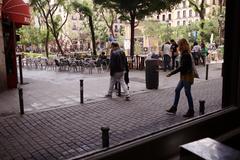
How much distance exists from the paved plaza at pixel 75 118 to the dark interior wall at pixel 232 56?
1.44 meters

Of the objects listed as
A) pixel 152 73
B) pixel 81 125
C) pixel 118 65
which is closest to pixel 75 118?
pixel 81 125

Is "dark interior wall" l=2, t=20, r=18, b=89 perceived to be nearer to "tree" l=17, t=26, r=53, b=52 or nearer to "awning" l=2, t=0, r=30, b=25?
"awning" l=2, t=0, r=30, b=25

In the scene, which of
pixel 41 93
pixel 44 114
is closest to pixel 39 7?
pixel 41 93

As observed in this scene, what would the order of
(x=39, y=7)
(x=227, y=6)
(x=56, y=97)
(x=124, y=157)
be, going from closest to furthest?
(x=124, y=157)
(x=227, y=6)
(x=56, y=97)
(x=39, y=7)

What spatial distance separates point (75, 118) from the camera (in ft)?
22.1

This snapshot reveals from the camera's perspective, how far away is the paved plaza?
4.91 m

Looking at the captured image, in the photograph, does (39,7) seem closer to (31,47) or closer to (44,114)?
(44,114)

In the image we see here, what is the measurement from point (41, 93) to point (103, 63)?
28.1 feet

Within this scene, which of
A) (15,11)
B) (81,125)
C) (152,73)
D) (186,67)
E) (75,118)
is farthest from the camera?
(15,11)

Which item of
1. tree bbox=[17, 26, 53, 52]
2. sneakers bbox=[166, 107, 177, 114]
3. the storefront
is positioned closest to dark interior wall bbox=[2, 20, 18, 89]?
the storefront

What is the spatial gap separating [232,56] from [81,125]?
3.54 m

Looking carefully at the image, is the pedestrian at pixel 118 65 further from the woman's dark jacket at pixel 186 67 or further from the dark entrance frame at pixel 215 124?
the dark entrance frame at pixel 215 124

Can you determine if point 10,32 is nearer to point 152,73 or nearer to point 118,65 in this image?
point 118,65

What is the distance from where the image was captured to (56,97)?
9445 mm
